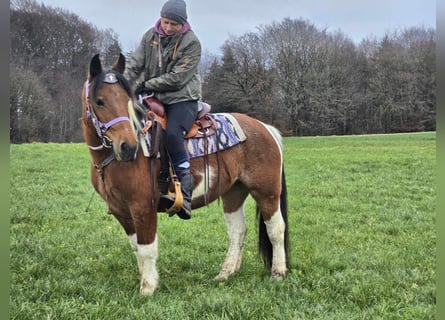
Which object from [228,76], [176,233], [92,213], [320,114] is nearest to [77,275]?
[176,233]

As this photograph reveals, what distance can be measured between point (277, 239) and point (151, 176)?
6.14 ft

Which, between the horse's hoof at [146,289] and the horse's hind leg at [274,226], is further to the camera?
the horse's hind leg at [274,226]

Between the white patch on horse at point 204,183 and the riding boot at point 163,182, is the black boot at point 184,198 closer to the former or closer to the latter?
the riding boot at point 163,182

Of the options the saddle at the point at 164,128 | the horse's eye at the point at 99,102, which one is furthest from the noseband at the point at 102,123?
the saddle at the point at 164,128

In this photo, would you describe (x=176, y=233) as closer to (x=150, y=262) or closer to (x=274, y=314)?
(x=150, y=262)

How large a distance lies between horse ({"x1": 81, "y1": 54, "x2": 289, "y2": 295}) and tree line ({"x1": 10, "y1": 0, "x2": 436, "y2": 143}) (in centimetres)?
3237

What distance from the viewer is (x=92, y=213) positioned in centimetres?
834

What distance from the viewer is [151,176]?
13.8ft

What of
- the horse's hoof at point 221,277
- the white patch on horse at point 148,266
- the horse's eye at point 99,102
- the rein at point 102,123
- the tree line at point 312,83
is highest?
the tree line at point 312,83

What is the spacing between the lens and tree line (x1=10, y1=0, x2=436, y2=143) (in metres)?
37.1

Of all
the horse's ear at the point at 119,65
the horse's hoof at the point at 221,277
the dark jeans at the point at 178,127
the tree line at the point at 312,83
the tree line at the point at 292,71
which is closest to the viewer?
the horse's ear at the point at 119,65

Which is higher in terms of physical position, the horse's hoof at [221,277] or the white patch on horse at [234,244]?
the white patch on horse at [234,244]

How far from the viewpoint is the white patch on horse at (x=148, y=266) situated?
4227 millimetres

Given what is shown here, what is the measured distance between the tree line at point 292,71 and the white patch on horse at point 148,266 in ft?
108
